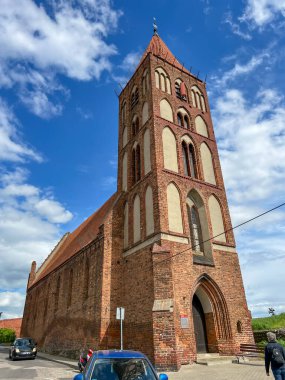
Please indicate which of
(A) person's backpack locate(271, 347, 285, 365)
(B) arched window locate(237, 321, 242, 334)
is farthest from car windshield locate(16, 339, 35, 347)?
(A) person's backpack locate(271, 347, 285, 365)

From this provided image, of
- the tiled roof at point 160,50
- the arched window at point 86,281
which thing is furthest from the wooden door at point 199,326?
the tiled roof at point 160,50

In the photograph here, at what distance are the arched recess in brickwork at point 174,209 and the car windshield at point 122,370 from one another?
8.72 meters

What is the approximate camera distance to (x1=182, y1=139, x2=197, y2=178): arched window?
16.2 m

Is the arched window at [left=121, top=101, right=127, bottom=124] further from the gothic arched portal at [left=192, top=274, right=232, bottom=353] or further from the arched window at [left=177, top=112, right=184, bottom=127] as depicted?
the gothic arched portal at [left=192, top=274, right=232, bottom=353]

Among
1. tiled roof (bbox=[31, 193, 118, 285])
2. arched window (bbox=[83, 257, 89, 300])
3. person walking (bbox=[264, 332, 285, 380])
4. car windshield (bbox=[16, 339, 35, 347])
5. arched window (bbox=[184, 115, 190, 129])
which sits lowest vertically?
person walking (bbox=[264, 332, 285, 380])

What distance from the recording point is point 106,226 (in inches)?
618

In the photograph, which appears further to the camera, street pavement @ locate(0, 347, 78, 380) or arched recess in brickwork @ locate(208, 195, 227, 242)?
arched recess in brickwork @ locate(208, 195, 227, 242)

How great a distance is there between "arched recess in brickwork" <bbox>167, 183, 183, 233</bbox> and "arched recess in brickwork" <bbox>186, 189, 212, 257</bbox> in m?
0.94

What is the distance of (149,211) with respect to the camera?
14.1 m

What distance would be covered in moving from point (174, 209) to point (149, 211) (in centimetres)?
120

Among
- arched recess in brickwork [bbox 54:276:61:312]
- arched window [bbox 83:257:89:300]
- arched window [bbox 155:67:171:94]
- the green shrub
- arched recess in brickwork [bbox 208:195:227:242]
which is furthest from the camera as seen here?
the green shrub

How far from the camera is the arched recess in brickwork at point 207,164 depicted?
16.7 meters

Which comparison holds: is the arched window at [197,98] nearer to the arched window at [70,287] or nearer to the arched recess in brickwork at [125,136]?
the arched recess in brickwork at [125,136]

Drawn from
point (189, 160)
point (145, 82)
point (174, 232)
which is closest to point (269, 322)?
point (174, 232)
